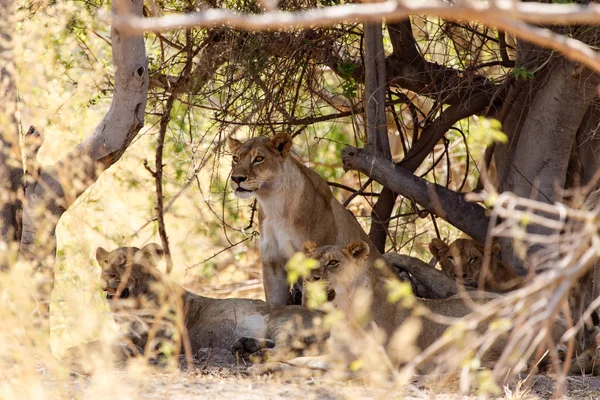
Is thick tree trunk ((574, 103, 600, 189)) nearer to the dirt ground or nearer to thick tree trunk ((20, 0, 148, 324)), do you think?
the dirt ground

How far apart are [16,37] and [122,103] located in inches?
33.5

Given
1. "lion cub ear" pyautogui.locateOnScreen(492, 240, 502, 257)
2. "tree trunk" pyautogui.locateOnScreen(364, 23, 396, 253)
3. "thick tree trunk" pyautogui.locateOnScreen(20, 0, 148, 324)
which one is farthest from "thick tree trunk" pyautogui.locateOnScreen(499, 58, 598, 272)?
"thick tree trunk" pyautogui.locateOnScreen(20, 0, 148, 324)

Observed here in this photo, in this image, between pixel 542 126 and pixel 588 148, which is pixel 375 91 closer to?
pixel 542 126

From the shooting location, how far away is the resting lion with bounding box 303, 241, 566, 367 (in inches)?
230

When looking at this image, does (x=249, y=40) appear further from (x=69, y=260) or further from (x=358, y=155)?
(x=69, y=260)

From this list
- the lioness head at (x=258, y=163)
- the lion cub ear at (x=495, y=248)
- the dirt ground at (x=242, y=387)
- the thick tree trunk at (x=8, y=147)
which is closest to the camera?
the dirt ground at (x=242, y=387)

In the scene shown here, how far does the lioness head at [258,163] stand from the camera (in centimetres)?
702

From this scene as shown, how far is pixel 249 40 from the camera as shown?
759cm

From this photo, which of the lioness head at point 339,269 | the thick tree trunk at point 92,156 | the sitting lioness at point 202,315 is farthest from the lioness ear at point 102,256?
the lioness head at point 339,269

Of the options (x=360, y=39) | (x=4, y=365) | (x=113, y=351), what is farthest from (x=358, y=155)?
(x=4, y=365)

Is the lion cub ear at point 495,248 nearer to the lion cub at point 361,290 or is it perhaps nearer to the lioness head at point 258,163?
the lion cub at point 361,290

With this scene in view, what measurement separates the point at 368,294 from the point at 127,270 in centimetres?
172

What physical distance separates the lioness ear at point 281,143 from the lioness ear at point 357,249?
4.91 feet

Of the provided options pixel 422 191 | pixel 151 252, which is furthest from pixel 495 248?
pixel 151 252
